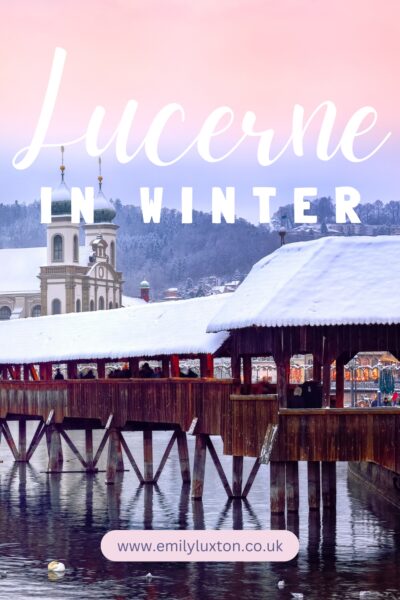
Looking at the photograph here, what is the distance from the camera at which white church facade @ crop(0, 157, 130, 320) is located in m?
167

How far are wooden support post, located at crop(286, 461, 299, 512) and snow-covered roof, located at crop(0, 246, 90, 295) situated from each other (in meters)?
131

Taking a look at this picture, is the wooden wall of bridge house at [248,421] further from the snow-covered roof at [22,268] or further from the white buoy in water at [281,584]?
the snow-covered roof at [22,268]

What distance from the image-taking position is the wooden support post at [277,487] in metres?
42.0

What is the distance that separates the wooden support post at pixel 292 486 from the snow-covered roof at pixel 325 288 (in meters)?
3.65

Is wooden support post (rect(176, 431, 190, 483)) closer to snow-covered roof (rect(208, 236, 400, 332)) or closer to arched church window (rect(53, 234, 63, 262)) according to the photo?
snow-covered roof (rect(208, 236, 400, 332))

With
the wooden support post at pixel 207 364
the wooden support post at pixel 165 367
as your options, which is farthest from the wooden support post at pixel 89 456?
the wooden support post at pixel 207 364

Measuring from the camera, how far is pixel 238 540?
134 ft

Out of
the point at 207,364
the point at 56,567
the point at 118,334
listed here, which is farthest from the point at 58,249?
the point at 56,567

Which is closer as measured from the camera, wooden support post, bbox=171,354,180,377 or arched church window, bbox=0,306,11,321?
wooden support post, bbox=171,354,180,377

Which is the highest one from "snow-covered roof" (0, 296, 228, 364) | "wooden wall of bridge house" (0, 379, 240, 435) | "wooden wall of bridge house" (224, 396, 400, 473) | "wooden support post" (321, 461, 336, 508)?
"snow-covered roof" (0, 296, 228, 364)

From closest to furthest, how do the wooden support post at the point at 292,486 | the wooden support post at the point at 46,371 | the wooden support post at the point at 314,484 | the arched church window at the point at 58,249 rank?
the wooden support post at the point at 292,486 < the wooden support post at the point at 314,484 < the wooden support post at the point at 46,371 < the arched church window at the point at 58,249

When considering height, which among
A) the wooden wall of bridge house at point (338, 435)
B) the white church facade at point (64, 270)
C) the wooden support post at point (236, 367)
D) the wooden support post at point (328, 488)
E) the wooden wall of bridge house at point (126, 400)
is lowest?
the wooden support post at point (328, 488)

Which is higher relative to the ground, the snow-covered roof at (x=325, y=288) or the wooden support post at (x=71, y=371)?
the snow-covered roof at (x=325, y=288)

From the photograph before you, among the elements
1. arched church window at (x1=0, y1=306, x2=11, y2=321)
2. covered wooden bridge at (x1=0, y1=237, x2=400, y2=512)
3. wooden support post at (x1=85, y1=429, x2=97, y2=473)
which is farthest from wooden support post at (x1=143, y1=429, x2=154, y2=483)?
arched church window at (x1=0, y1=306, x2=11, y2=321)
